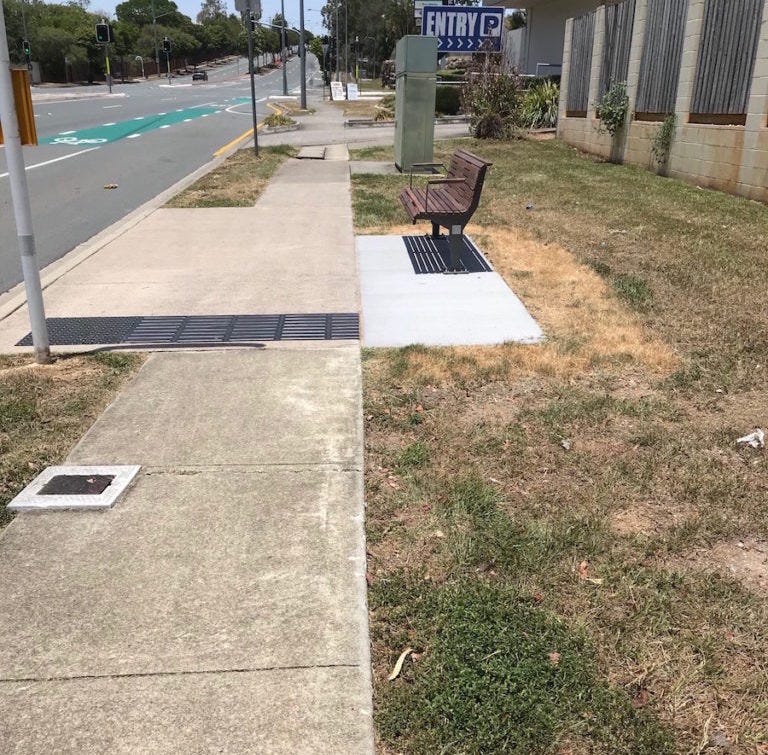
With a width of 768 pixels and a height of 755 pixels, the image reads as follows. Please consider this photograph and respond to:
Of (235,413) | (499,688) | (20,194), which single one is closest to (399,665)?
(499,688)

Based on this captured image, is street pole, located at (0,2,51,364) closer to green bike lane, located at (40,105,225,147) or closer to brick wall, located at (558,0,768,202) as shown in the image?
brick wall, located at (558,0,768,202)

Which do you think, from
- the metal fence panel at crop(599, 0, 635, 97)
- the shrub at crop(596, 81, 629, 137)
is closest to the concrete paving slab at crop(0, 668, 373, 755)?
the shrub at crop(596, 81, 629, 137)

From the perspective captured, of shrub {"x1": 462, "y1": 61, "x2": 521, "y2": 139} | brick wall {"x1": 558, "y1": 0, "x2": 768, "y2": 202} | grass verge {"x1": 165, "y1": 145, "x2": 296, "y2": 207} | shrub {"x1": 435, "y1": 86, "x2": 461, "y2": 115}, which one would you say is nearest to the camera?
brick wall {"x1": 558, "y1": 0, "x2": 768, "y2": 202}

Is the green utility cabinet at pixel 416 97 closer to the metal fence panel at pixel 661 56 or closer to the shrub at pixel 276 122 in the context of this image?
the metal fence panel at pixel 661 56

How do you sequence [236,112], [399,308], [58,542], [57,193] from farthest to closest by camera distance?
[236,112] → [57,193] → [399,308] → [58,542]

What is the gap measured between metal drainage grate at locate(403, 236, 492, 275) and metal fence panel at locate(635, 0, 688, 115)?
7141 millimetres

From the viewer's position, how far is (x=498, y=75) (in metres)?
19.0

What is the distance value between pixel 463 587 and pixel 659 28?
13.6 m

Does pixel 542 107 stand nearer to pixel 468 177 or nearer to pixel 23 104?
pixel 468 177

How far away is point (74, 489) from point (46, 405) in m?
1.11

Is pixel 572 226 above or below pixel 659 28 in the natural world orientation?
below

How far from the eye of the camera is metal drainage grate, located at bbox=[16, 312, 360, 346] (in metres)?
5.34

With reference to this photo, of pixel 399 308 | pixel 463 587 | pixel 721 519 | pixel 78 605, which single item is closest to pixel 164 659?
pixel 78 605

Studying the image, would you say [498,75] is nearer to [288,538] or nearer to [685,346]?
[685,346]
